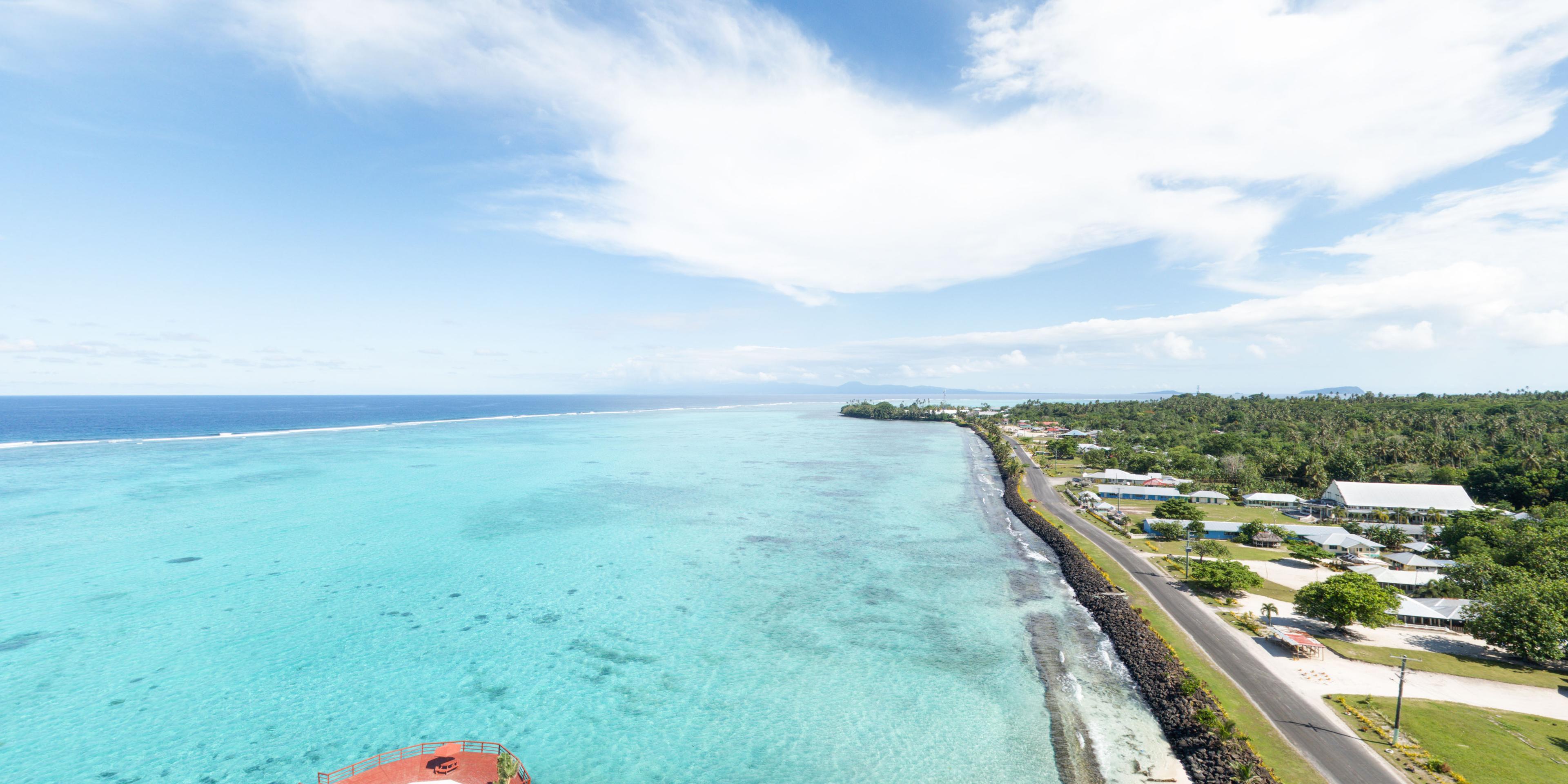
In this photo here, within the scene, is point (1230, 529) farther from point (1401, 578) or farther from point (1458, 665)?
point (1458, 665)

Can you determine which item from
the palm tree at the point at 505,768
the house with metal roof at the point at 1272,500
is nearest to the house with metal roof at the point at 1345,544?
the house with metal roof at the point at 1272,500

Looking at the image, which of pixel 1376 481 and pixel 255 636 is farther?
pixel 1376 481

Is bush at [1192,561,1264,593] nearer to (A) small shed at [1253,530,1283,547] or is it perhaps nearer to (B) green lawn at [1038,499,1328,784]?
(B) green lawn at [1038,499,1328,784]

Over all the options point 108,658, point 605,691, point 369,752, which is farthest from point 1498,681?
point 108,658

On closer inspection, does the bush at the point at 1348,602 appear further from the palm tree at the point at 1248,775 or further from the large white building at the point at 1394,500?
the large white building at the point at 1394,500

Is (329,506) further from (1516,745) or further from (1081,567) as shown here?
(1516,745)
